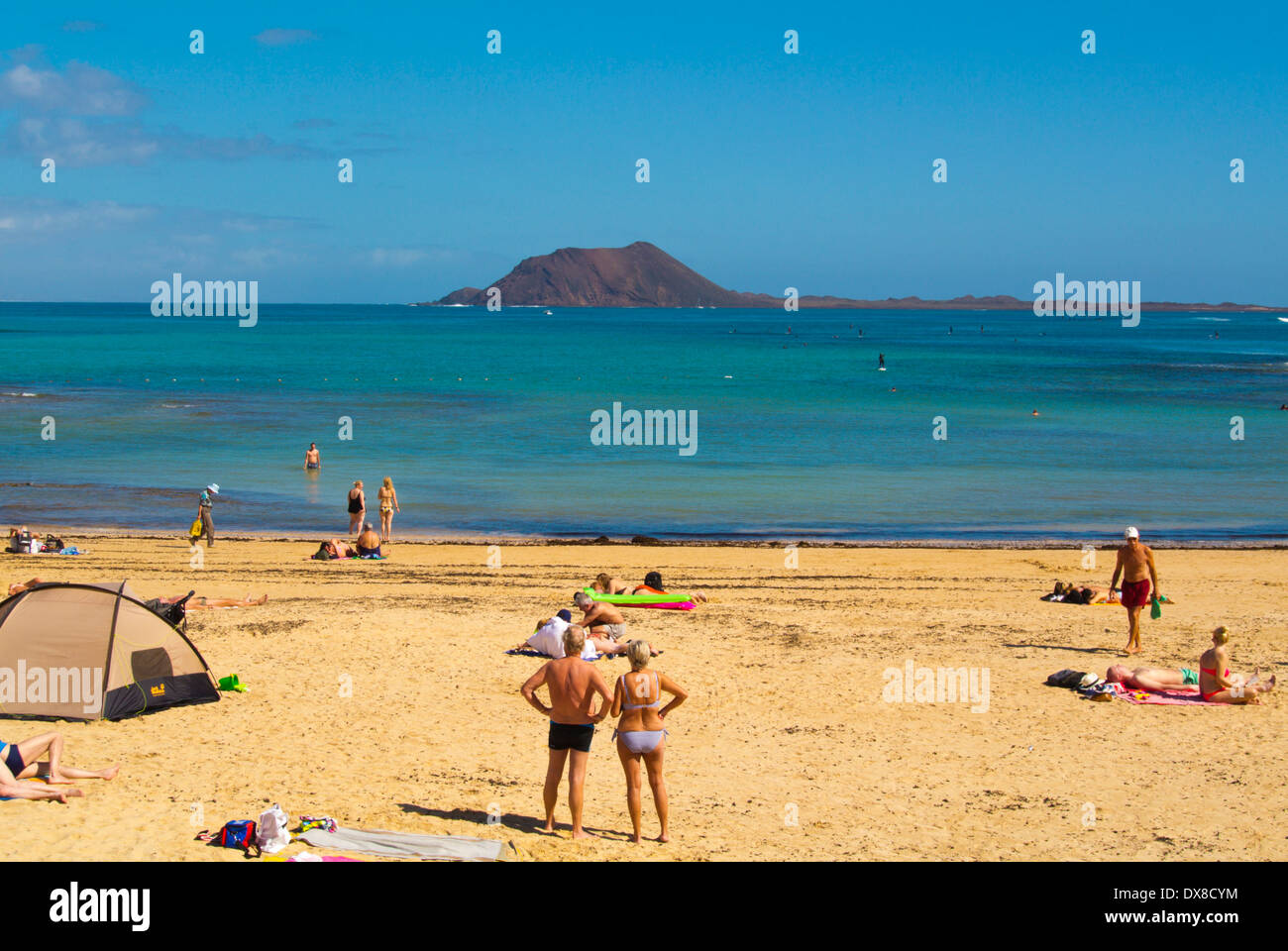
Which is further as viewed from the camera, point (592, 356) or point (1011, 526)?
point (592, 356)

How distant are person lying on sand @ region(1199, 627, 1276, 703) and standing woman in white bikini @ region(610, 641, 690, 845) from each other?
7418 mm

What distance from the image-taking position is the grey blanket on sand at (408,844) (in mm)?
8523

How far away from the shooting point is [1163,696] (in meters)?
13.1

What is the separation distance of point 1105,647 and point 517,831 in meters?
9.53

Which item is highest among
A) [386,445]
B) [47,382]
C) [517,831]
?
[47,382]

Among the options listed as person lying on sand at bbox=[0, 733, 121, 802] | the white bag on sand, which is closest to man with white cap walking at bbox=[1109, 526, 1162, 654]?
the white bag on sand

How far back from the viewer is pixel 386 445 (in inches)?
1742

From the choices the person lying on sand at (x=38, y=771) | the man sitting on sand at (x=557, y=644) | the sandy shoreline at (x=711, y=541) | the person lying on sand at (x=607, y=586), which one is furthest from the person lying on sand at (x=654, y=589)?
the person lying on sand at (x=38, y=771)

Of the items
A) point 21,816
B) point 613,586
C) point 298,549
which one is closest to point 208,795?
point 21,816

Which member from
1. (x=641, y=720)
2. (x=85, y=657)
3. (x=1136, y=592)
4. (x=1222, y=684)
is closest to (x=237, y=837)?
(x=641, y=720)

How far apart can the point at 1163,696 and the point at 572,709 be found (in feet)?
25.6

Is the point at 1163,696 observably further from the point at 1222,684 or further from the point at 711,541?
the point at 711,541

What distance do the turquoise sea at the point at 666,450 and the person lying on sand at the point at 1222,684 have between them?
13968 millimetres
